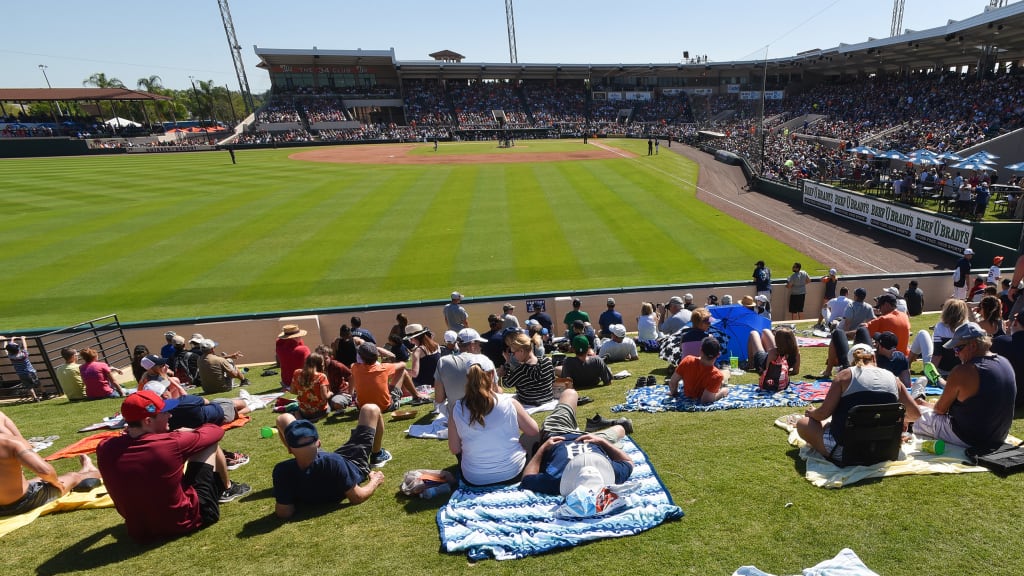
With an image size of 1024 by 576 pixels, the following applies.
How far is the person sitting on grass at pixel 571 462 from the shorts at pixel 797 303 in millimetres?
11763

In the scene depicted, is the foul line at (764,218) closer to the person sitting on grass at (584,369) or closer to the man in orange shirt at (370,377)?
the person sitting on grass at (584,369)

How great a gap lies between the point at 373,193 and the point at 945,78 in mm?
49364

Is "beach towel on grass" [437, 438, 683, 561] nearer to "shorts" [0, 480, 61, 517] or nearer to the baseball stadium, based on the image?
the baseball stadium

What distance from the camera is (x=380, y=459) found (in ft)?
19.0

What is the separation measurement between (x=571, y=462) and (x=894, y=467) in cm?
295

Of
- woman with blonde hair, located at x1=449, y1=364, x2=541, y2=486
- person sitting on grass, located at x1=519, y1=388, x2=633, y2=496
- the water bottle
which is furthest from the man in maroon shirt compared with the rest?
person sitting on grass, located at x1=519, y1=388, x2=633, y2=496

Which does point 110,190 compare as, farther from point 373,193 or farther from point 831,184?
point 831,184

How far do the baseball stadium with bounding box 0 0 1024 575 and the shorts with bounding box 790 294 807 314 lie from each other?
5 cm

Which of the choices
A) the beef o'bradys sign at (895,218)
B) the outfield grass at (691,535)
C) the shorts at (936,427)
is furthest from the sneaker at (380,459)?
the beef o'bradys sign at (895,218)

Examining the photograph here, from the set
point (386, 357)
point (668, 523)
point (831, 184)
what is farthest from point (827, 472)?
point (831, 184)

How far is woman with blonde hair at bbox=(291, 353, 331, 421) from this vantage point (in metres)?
7.15

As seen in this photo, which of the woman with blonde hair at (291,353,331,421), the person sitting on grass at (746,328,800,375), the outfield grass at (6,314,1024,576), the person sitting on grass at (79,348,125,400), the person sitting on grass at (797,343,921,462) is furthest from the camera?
the person sitting on grass at (79,348,125,400)

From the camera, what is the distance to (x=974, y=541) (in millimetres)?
3797

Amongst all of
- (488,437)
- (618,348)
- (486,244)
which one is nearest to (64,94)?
(486,244)
